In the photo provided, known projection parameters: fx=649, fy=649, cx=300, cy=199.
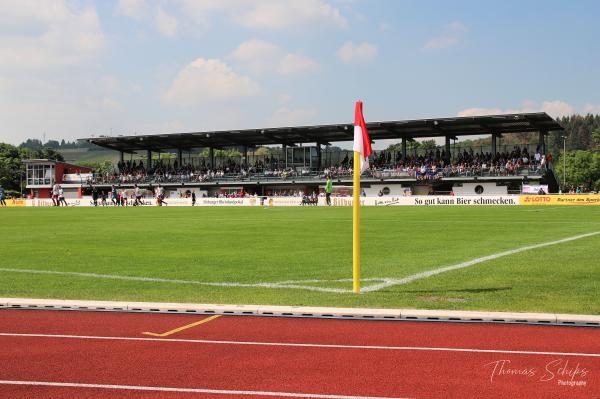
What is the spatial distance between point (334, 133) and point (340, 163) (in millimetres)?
5040

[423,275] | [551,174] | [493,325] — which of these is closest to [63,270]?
[423,275]

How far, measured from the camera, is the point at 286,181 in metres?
82.2

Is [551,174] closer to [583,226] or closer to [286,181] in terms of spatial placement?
[286,181]

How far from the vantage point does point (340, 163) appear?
84500 mm

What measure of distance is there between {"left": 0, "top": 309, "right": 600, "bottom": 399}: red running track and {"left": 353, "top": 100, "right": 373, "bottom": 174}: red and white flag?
2767mm

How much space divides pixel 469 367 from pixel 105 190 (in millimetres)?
96289

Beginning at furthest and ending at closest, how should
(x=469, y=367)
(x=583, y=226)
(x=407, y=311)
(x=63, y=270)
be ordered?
(x=583, y=226), (x=63, y=270), (x=407, y=311), (x=469, y=367)

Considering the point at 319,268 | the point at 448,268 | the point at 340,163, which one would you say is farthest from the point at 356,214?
the point at 340,163

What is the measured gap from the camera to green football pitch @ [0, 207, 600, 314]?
997cm

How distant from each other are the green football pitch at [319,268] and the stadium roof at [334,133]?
49.9 metres

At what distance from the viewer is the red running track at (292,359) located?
5.53 m

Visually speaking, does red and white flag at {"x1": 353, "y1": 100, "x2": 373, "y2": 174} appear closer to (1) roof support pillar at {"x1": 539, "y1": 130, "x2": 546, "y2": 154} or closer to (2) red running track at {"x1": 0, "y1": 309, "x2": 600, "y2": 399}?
(2) red running track at {"x1": 0, "y1": 309, "x2": 600, "y2": 399}

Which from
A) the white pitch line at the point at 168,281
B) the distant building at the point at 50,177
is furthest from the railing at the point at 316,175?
the white pitch line at the point at 168,281

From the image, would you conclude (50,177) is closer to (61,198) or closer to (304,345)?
(61,198)
